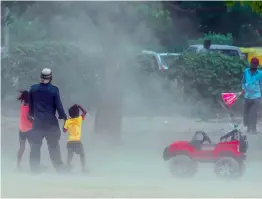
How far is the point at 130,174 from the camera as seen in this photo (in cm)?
1220

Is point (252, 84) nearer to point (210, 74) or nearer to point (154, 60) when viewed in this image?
point (210, 74)

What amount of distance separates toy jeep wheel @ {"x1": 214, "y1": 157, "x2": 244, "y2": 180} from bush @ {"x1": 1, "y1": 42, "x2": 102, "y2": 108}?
8105mm

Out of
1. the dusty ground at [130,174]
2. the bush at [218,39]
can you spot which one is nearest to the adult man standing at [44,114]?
the dusty ground at [130,174]

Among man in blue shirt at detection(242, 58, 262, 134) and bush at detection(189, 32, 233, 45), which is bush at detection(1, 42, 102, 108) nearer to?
man in blue shirt at detection(242, 58, 262, 134)

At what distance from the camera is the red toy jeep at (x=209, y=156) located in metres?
11.7

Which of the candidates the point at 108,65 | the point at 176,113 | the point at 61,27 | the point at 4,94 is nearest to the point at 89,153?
the point at 108,65

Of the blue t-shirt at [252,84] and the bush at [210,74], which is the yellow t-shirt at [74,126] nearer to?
the blue t-shirt at [252,84]

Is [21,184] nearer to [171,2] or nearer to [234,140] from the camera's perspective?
[234,140]

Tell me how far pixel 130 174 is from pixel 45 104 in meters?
1.52

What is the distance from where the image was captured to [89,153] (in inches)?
565

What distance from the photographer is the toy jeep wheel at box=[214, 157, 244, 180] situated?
11.7 metres

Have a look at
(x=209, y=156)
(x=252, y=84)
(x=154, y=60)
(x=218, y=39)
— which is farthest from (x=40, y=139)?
(x=218, y=39)

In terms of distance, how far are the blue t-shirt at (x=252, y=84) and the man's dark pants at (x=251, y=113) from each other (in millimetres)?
96

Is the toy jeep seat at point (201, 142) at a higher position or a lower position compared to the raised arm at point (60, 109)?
lower
